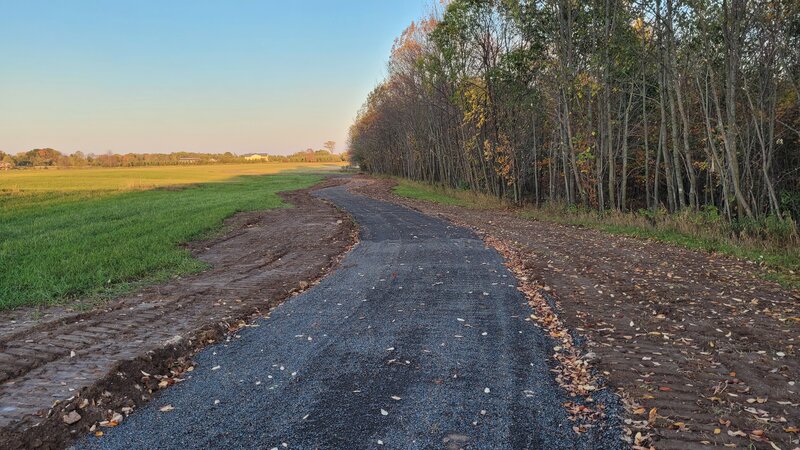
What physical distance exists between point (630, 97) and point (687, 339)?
49.7ft

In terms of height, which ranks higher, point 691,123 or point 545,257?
point 691,123

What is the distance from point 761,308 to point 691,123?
16207 millimetres

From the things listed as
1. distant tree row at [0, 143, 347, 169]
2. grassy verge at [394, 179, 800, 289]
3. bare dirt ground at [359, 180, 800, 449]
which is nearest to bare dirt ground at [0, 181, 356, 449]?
bare dirt ground at [359, 180, 800, 449]

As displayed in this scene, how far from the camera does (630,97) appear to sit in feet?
60.3

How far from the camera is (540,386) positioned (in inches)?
183

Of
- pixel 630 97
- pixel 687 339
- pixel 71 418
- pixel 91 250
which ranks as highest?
pixel 630 97

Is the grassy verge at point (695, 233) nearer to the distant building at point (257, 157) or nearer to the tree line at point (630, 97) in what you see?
the tree line at point (630, 97)

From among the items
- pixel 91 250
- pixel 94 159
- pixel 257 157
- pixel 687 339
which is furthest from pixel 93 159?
pixel 687 339

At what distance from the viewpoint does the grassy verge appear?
371 inches

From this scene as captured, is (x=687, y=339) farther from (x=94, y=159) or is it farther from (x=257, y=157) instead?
(x=257, y=157)

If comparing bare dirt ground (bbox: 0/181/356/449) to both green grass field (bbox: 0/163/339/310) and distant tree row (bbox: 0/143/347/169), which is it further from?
distant tree row (bbox: 0/143/347/169)

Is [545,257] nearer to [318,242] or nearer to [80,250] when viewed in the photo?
[318,242]

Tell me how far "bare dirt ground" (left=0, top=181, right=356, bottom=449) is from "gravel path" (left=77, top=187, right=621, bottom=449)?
0.31 metres

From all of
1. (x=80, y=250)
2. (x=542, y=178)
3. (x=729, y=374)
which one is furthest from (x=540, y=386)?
(x=542, y=178)
